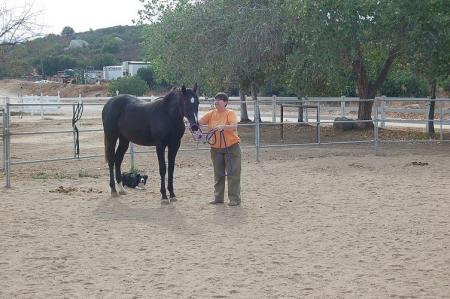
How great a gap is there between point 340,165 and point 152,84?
179 feet

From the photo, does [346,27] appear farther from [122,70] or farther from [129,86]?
[122,70]

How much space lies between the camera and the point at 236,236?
21.2ft

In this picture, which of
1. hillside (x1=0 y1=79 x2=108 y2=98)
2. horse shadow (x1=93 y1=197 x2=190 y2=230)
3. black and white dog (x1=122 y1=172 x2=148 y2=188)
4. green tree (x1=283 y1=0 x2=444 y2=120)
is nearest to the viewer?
horse shadow (x1=93 y1=197 x2=190 y2=230)

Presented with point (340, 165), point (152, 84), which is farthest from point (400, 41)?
point (152, 84)

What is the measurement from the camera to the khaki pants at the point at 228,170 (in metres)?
8.38

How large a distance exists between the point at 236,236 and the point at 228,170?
2158mm

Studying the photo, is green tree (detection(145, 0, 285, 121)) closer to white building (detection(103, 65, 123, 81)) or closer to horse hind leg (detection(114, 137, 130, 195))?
horse hind leg (detection(114, 137, 130, 195))

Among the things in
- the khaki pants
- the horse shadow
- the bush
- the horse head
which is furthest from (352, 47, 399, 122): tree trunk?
the bush

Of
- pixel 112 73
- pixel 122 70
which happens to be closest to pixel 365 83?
pixel 122 70

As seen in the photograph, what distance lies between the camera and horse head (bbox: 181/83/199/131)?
27.2 feet

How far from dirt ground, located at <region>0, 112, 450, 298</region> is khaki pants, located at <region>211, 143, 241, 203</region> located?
213 mm

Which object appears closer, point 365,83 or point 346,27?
point 346,27

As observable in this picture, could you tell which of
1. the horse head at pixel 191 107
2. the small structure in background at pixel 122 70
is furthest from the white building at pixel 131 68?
the horse head at pixel 191 107

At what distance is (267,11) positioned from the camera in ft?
60.5
